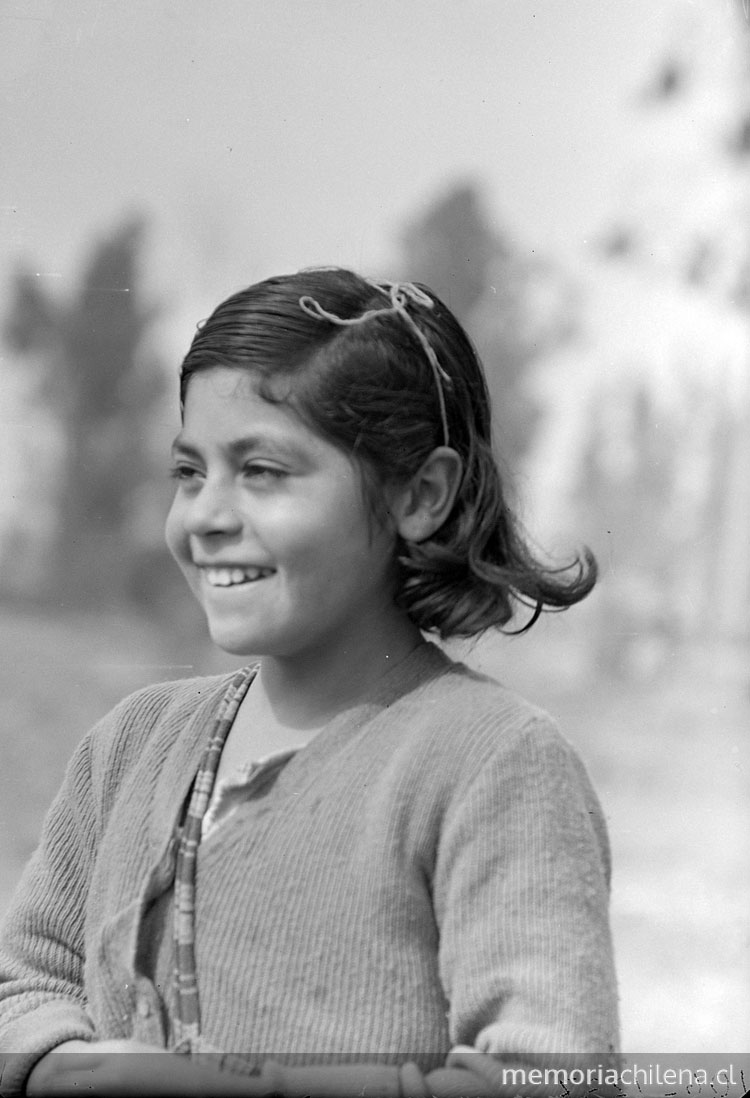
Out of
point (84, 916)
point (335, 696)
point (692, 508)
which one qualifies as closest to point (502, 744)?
point (335, 696)

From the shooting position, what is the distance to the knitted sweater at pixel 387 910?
0.82m

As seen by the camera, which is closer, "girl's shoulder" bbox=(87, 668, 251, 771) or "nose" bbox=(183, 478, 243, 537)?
"nose" bbox=(183, 478, 243, 537)

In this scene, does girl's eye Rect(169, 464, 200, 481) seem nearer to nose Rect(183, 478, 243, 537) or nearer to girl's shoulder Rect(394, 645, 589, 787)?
nose Rect(183, 478, 243, 537)

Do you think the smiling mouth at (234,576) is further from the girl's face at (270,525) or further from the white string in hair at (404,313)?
the white string in hair at (404,313)

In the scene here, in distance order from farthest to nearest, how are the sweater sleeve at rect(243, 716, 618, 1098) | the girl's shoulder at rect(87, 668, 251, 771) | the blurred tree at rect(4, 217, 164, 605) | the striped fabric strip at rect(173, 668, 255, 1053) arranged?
the blurred tree at rect(4, 217, 164, 605) < the girl's shoulder at rect(87, 668, 251, 771) < the striped fabric strip at rect(173, 668, 255, 1053) < the sweater sleeve at rect(243, 716, 618, 1098)

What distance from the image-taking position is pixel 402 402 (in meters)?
0.98

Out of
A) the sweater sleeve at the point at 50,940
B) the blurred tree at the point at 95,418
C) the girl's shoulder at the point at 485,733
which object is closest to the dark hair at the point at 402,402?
the girl's shoulder at the point at 485,733

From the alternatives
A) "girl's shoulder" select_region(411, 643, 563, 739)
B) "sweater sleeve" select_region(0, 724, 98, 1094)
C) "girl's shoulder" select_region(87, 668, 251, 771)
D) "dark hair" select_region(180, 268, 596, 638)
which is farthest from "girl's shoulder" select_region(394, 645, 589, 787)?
"sweater sleeve" select_region(0, 724, 98, 1094)

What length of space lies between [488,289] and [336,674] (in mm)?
464

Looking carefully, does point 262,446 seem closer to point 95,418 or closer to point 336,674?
point 336,674

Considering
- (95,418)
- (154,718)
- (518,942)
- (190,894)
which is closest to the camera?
(518,942)

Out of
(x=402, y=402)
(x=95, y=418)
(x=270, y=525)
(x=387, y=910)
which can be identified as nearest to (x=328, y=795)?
(x=387, y=910)

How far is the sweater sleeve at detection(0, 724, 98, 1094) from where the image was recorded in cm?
95

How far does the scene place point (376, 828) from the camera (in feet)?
2.85
